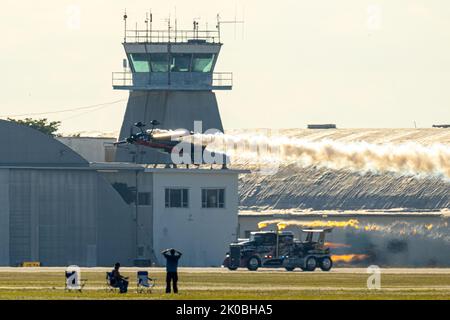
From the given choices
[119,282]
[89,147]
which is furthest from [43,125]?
[119,282]

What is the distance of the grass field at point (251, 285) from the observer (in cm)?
5788

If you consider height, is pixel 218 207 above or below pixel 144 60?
below

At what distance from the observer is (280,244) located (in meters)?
90.6

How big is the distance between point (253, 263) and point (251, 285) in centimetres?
2189

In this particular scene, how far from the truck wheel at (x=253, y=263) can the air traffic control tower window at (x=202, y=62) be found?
2439 cm

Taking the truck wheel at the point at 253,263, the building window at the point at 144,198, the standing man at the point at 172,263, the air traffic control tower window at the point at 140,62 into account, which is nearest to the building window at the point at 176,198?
the building window at the point at 144,198

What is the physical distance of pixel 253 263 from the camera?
89875mm

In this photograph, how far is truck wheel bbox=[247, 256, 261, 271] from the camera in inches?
3529

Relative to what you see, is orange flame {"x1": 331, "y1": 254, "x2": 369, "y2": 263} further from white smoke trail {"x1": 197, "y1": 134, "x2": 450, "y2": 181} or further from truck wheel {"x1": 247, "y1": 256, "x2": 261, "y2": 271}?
truck wheel {"x1": 247, "y1": 256, "x2": 261, "y2": 271}

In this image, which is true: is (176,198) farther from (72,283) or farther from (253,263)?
(72,283)

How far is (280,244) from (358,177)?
45.0 meters
